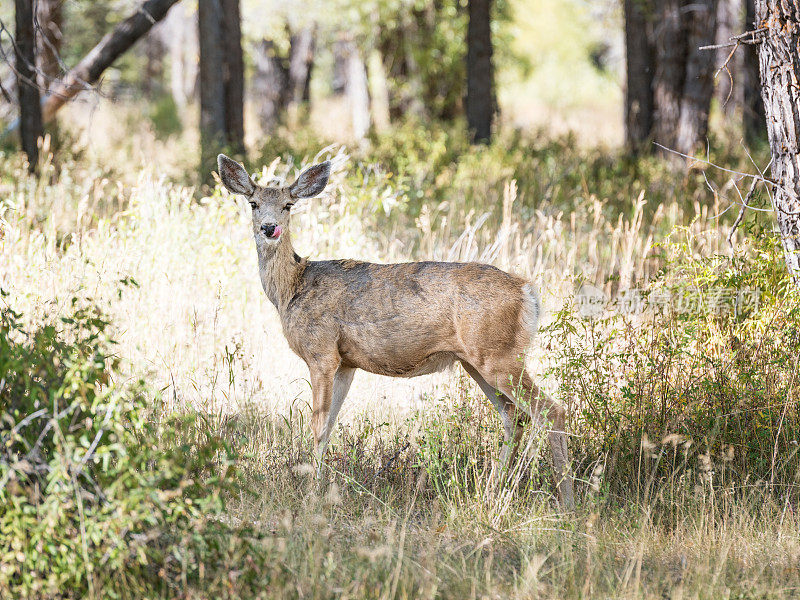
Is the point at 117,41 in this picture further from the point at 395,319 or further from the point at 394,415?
the point at 395,319

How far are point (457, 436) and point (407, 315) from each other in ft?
2.61

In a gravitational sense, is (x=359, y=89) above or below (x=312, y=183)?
above

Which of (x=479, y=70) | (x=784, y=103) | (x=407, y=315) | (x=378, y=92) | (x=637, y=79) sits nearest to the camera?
(x=407, y=315)

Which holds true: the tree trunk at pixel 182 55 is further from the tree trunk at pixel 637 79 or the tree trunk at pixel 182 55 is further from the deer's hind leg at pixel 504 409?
the deer's hind leg at pixel 504 409

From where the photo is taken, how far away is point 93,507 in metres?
3.62

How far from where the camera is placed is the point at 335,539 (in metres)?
4.42

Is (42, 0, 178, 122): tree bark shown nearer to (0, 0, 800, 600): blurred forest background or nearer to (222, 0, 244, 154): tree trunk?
(0, 0, 800, 600): blurred forest background

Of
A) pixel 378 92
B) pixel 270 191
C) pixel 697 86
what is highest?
pixel 378 92

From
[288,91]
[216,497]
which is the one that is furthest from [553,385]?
[288,91]

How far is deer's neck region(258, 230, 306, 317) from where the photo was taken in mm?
5852

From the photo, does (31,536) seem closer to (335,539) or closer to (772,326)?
(335,539)

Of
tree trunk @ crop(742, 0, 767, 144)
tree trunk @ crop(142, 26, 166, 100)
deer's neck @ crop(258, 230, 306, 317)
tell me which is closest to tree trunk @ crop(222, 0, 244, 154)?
deer's neck @ crop(258, 230, 306, 317)

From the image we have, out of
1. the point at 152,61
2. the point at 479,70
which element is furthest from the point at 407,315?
the point at 152,61

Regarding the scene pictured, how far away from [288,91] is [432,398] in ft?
82.6
